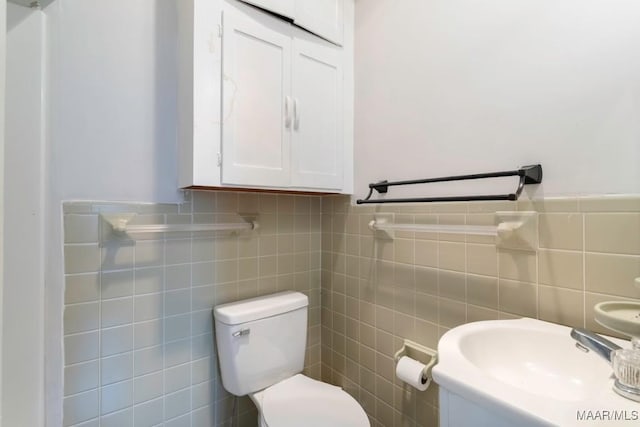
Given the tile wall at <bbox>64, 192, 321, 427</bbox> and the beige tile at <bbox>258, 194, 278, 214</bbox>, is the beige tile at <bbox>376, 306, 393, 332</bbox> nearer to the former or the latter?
the tile wall at <bbox>64, 192, 321, 427</bbox>

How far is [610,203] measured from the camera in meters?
0.81

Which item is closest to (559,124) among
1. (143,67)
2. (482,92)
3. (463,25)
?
(482,92)

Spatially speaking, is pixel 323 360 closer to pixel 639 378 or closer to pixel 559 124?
pixel 639 378

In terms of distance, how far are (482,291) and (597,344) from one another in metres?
0.43

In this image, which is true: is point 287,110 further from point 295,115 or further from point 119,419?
point 119,419

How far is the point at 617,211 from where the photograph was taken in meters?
0.80

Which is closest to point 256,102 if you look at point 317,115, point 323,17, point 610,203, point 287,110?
point 287,110

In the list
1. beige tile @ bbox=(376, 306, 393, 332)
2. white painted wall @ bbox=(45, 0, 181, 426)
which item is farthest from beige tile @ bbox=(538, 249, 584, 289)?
white painted wall @ bbox=(45, 0, 181, 426)

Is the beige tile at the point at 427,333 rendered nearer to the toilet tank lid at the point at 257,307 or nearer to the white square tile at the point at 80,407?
the toilet tank lid at the point at 257,307

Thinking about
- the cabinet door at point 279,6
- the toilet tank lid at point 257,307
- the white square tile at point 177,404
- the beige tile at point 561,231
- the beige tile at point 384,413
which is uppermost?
the cabinet door at point 279,6

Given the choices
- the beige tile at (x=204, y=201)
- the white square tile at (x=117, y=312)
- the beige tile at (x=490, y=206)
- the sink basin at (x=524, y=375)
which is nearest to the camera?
the sink basin at (x=524, y=375)

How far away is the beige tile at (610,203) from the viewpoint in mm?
776

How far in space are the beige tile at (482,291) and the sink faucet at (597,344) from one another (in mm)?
346

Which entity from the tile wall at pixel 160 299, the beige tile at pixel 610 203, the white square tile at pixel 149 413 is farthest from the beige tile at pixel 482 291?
the white square tile at pixel 149 413
